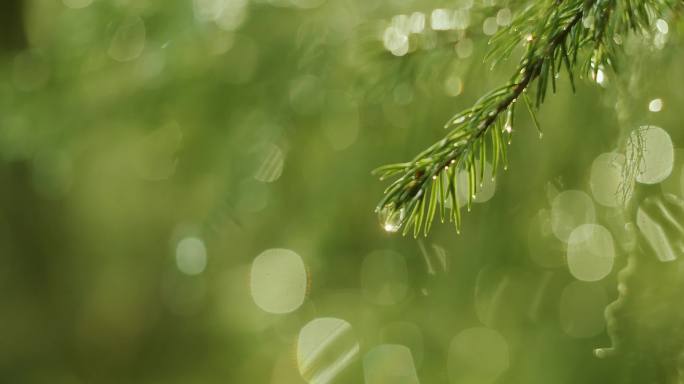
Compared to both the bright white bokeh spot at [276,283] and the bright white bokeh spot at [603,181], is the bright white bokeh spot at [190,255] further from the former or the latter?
the bright white bokeh spot at [603,181]

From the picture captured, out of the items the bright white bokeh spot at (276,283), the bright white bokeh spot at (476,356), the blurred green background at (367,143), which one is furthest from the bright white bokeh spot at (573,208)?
the bright white bokeh spot at (276,283)

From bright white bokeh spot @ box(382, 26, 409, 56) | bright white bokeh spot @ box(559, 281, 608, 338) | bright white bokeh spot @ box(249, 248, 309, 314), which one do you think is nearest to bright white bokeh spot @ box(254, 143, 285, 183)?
bright white bokeh spot @ box(382, 26, 409, 56)

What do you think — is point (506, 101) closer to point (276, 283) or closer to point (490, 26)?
point (490, 26)

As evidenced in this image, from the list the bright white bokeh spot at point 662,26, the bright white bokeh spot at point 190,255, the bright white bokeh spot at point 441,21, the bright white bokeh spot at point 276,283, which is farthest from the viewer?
the bright white bokeh spot at point 276,283

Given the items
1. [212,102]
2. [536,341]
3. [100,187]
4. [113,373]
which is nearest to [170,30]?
[212,102]

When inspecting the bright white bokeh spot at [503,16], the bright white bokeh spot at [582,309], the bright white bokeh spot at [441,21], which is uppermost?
the bright white bokeh spot at [441,21]

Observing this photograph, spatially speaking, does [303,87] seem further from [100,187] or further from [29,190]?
[29,190]

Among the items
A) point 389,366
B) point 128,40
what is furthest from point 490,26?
point 389,366
